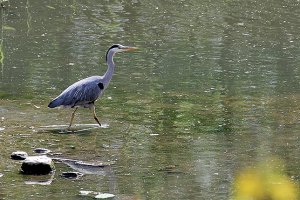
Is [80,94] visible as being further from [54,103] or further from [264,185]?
[264,185]

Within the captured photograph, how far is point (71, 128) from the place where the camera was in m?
12.4

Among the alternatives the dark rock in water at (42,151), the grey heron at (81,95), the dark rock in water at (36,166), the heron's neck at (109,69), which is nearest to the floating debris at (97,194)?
the dark rock in water at (36,166)

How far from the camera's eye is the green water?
10031mm

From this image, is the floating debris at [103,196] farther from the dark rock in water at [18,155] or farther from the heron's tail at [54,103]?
the heron's tail at [54,103]

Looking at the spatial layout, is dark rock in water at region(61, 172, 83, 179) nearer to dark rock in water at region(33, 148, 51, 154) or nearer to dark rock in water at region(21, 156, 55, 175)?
dark rock in water at region(21, 156, 55, 175)

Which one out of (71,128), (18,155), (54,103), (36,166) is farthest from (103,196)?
(54,103)

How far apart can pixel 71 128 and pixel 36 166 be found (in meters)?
2.71

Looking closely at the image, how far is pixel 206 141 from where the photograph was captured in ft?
38.2

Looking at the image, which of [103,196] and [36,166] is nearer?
[103,196]

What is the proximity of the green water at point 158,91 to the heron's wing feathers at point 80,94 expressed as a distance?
332 millimetres

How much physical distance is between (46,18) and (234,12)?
5.09m

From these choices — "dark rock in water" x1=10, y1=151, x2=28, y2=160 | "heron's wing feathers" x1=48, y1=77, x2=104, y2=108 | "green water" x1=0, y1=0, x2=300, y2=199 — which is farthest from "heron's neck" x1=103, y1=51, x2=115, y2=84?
"dark rock in water" x1=10, y1=151, x2=28, y2=160

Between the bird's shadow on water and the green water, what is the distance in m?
0.07

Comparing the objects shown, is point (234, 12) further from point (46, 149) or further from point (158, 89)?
point (46, 149)
